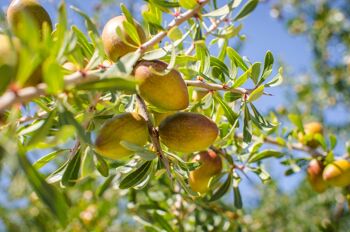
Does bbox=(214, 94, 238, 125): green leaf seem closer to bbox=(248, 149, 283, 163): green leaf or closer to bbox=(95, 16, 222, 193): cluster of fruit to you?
bbox=(95, 16, 222, 193): cluster of fruit

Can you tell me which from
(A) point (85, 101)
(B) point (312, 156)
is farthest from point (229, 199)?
(A) point (85, 101)

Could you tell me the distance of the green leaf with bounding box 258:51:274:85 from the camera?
4.76 ft

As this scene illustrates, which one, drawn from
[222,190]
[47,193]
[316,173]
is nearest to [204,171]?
[222,190]

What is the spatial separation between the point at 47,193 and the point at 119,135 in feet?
1.15

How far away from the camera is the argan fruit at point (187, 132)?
1.21 metres

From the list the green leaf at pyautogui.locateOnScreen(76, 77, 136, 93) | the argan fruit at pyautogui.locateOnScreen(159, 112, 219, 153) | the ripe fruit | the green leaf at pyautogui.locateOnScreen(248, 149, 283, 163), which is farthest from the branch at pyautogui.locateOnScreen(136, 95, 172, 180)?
the green leaf at pyautogui.locateOnScreen(248, 149, 283, 163)

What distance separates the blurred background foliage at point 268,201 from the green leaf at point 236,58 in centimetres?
76

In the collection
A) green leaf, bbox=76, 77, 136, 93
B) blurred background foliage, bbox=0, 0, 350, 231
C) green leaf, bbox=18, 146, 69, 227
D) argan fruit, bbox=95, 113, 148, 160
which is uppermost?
green leaf, bbox=76, 77, 136, 93

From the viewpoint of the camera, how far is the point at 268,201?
4.79 metres

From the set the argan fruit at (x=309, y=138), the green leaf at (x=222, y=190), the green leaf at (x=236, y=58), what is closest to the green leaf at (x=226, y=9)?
the green leaf at (x=236, y=58)

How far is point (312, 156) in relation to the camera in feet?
7.36

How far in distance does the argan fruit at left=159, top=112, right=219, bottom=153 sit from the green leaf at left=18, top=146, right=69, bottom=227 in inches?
18.1

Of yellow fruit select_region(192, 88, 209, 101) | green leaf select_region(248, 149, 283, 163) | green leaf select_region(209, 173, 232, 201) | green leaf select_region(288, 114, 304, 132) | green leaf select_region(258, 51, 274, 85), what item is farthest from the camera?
green leaf select_region(288, 114, 304, 132)

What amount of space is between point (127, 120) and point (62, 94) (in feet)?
0.73
